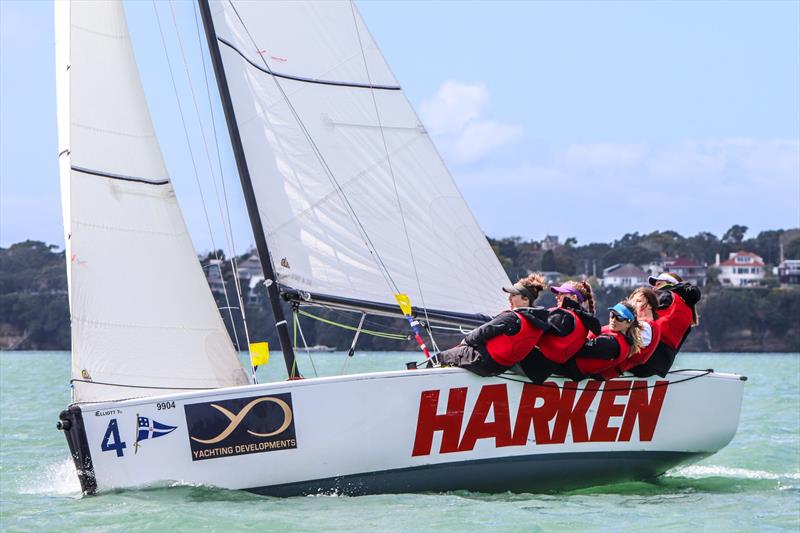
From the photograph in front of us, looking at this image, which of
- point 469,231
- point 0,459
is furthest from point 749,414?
point 0,459

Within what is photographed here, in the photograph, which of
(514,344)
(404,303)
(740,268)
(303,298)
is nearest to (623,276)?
(740,268)

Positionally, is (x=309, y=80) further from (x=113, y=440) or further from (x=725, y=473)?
(x=725, y=473)

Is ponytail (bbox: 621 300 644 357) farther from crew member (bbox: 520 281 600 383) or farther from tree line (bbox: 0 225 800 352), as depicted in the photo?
tree line (bbox: 0 225 800 352)

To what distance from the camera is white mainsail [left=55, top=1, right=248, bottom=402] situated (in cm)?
835

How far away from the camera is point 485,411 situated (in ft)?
25.8

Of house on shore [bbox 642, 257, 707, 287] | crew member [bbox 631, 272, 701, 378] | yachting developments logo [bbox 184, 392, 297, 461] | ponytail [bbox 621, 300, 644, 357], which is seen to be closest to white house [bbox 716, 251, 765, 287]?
house on shore [bbox 642, 257, 707, 287]

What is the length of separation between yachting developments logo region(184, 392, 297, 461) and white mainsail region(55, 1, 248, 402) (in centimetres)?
75

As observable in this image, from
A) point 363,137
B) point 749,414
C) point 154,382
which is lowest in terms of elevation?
point 749,414

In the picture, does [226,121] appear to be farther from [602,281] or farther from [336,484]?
[602,281]

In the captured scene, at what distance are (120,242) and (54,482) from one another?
181 centimetres

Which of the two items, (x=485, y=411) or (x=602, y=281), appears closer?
Result: (x=485, y=411)

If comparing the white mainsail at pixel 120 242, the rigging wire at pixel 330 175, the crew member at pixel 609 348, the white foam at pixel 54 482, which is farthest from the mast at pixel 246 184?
the crew member at pixel 609 348

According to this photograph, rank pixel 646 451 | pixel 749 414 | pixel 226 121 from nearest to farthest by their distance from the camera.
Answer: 1. pixel 646 451
2. pixel 226 121
3. pixel 749 414

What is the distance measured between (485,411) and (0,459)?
5036 millimetres
